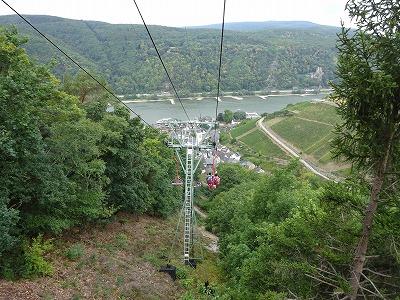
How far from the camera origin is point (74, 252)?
1335cm

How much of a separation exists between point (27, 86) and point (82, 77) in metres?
11.1

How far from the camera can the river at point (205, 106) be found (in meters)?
96.3

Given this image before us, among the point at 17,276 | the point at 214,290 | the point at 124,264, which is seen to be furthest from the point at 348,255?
the point at 124,264

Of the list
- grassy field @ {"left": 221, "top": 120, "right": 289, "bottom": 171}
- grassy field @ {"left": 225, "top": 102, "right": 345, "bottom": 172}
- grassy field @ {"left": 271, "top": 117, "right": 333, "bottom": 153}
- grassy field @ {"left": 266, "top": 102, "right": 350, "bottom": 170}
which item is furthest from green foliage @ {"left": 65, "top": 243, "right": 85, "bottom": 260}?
grassy field @ {"left": 271, "top": 117, "right": 333, "bottom": 153}

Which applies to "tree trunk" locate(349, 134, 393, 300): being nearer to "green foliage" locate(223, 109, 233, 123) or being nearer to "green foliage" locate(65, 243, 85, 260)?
"green foliage" locate(65, 243, 85, 260)

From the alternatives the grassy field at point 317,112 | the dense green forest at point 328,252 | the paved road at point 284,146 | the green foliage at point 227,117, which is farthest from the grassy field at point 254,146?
the dense green forest at point 328,252

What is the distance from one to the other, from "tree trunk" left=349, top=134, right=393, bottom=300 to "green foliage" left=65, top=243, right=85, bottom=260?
9942mm

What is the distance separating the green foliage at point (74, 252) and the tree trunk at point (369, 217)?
391 inches

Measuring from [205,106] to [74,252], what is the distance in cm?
9907

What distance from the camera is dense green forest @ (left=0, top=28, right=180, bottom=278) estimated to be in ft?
33.7

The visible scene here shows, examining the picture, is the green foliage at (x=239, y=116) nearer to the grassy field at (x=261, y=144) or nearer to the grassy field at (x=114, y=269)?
the grassy field at (x=261, y=144)

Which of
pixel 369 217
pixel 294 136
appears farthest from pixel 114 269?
pixel 294 136

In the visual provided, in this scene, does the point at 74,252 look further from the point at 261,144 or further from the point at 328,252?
the point at 261,144

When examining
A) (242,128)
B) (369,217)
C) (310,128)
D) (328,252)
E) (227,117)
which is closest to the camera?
(369,217)
